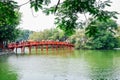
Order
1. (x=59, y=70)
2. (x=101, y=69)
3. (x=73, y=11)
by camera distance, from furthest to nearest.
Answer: (x=101, y=69) → (x=59, y=70) → (x=73, y=11)

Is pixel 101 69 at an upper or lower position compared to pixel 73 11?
lower

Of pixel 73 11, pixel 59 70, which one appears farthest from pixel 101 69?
pixel 73 11

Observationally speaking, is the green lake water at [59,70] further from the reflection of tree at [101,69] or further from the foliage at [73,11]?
the foliage at [73,11]

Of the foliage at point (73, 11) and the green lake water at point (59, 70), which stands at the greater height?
the foliage at point (73, 11)

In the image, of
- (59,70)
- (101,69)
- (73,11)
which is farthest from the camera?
(101,69)

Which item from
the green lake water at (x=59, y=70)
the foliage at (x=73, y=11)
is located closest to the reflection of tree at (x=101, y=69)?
the green lake water at (x=59, y=70)

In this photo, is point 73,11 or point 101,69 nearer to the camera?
point 73,11

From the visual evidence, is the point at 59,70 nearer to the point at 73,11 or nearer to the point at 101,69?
the point at 101,69

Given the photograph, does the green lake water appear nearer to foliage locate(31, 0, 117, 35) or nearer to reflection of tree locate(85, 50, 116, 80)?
reflection of tree locate(85, 50, 116, 80)

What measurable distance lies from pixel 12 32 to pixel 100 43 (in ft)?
81.8

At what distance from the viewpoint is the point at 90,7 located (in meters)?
5.39

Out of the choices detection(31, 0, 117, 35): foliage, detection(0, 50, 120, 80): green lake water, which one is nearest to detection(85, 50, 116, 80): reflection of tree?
detection(0, 50, 120, 80): green lake water

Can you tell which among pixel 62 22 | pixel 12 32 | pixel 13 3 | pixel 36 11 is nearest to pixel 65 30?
pixel 62 22

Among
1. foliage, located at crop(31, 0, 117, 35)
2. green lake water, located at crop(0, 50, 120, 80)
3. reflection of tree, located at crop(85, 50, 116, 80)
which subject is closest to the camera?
foliage, located at crop(31, 0, 117, 35)
